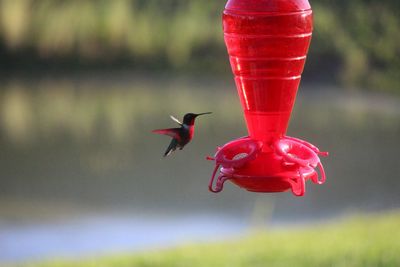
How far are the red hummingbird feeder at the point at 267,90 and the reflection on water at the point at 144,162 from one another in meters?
8.10

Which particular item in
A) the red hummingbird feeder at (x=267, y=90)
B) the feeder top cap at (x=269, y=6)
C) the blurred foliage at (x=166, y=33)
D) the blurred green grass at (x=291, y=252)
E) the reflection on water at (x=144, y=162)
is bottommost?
the reflection on water at (x=144, y=162)

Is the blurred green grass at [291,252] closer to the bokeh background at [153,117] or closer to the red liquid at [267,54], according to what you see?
the bokeh background at [153,117]

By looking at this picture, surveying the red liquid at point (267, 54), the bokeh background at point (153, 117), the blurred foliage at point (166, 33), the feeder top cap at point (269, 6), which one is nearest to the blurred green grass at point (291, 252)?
the bokeh background at point (153, 117)

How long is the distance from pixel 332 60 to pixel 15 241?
21.2ft

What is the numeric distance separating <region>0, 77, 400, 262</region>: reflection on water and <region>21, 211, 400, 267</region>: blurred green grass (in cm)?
187

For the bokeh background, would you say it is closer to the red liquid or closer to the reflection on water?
the reflection on water

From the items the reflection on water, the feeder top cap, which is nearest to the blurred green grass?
the reflection on water

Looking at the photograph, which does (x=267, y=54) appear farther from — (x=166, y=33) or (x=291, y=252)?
(x=166, y=33)

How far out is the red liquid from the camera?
8.63ft

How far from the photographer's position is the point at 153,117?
15906 millimetres

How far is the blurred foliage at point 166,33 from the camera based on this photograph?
603 inches

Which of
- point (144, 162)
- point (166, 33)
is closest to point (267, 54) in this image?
point (144, 162)

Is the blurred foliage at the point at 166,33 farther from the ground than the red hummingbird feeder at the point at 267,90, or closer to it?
closer to it

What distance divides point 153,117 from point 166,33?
148cm
